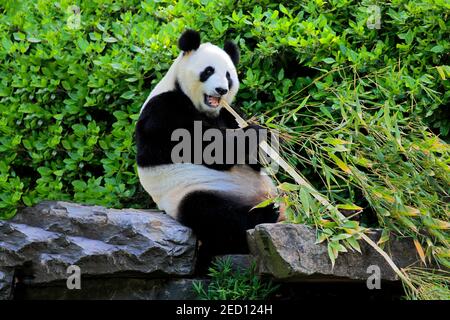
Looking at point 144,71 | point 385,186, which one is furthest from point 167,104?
point 385,186

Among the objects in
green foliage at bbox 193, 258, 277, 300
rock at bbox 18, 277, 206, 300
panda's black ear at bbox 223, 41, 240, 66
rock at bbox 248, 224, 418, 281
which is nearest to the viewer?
rock at bbox 248, 224, 418, 281

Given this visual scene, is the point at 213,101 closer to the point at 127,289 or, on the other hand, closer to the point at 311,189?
the point at 311,189

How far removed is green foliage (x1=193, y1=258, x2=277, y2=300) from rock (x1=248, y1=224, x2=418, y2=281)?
0.22 m

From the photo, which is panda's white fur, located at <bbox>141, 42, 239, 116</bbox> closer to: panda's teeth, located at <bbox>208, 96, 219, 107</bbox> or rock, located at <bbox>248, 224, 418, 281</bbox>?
panda's teeth, located at <bbox>208, 96, 219, 107</bbox>

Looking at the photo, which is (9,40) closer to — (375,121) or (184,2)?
(184,2)

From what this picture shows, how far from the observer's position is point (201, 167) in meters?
5.77

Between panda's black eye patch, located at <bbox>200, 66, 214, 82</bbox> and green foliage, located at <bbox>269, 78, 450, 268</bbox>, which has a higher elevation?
panda's black eye patch, located at <bbox>200, 66, 214, 82</bbox>

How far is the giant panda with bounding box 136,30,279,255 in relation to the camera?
5.52 metres

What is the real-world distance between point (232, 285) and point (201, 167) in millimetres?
979

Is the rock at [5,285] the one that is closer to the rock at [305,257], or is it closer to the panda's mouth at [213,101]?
the rock at [305,257]

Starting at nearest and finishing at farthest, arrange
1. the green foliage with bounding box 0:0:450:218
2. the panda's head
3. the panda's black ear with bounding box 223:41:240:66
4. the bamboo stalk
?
the bamboo stalk → the panda's head → the panda's black ear with bounding box 223:41:240:66 → the green foliage with bounding box 0:0:450:218

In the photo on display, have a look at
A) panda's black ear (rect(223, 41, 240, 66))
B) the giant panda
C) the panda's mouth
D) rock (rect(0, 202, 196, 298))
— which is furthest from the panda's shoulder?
rock (rect(0, 202, 196, 298))

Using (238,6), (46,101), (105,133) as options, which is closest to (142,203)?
(105,133)

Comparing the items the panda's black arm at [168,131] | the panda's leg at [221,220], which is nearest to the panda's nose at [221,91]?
the panda's black arm at [168,131]
